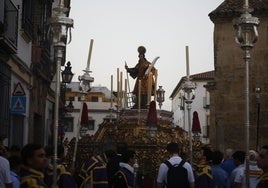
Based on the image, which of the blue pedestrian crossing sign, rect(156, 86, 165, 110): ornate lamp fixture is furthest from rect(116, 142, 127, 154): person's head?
rect(156, 86, 165, 110): ornate lamp fixture

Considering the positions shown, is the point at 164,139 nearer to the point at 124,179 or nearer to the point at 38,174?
the point at 124,179

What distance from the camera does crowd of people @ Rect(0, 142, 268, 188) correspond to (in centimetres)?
503

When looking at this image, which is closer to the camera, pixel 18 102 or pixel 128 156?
pixel 128 156

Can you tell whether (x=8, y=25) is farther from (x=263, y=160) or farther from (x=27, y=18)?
(x=263, y=160)

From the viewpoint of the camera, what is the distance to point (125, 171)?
28.2ft

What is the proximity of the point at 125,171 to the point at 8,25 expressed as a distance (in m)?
5.22

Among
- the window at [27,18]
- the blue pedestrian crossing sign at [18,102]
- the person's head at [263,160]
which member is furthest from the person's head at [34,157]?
the window at [27,18]

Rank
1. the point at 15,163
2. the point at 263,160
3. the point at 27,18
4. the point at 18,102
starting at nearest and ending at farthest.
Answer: the point at 263,160 < the point at 15,163 < the point at 18,102 < the point at 27,18

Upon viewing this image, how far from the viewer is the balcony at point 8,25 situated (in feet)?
37.1

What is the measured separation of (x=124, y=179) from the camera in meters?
8.53

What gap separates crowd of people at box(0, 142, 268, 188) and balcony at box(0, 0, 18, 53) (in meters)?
3.39

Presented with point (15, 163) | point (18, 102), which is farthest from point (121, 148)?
point (15, 163)

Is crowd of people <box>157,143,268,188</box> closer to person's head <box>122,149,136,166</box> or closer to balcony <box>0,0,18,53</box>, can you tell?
person's head <box>122,149,136,166</box>

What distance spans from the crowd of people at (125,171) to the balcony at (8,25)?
3394 millimetres
